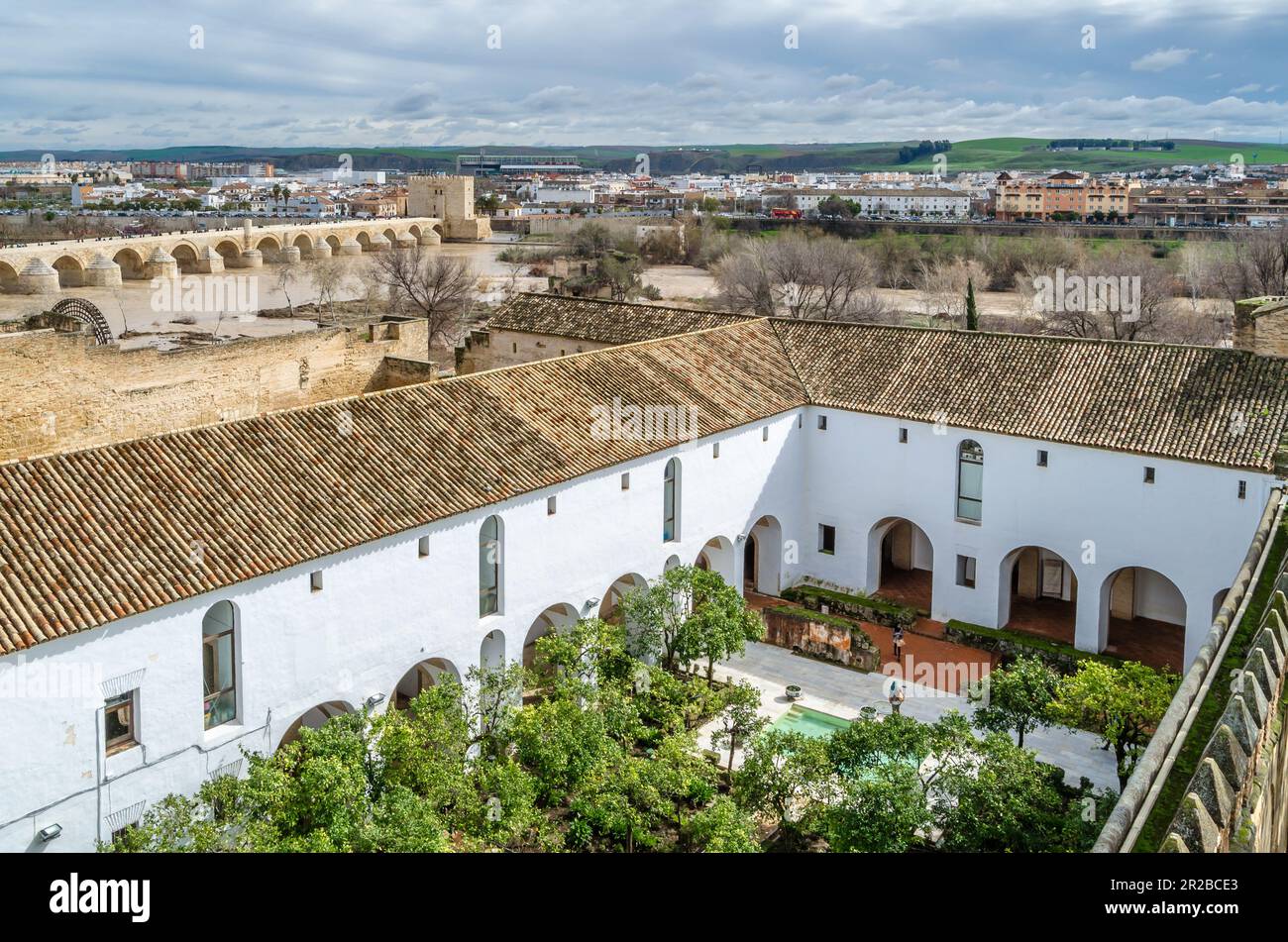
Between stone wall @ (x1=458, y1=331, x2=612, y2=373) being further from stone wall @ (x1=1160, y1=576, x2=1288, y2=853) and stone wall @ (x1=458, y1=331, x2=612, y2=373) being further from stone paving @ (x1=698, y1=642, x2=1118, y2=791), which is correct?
stone wall @ (x1=1160, y1=576, x2=1288, y2=853)

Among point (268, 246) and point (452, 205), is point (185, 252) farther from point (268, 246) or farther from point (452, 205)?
point (452, 205)

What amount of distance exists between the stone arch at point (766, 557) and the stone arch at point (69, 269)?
6256 centimetres

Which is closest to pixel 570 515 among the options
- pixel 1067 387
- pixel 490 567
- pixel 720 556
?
pixel 490 567

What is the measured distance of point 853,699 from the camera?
24.6m

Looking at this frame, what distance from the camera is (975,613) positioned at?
2770 cm

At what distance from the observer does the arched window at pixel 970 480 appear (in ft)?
89.4

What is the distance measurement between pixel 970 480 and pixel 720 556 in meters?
6.05

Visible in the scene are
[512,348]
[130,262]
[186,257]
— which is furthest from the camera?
[186,257]

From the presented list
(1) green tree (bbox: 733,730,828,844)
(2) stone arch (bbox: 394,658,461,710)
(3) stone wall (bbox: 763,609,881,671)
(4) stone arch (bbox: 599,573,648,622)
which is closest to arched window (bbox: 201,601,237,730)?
(2) stone arch (bbox: 394,658,461,710)

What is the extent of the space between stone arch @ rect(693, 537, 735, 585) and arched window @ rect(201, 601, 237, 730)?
12938mm

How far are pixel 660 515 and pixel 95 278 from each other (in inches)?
2472

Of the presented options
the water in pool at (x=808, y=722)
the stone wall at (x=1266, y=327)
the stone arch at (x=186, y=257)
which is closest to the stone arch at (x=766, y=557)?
the water in pool at (x=808, y=722)

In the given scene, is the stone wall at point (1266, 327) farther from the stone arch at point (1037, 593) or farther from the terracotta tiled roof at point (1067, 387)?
the stone arch at point (1037, 593)

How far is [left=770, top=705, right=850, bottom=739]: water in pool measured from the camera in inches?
912
